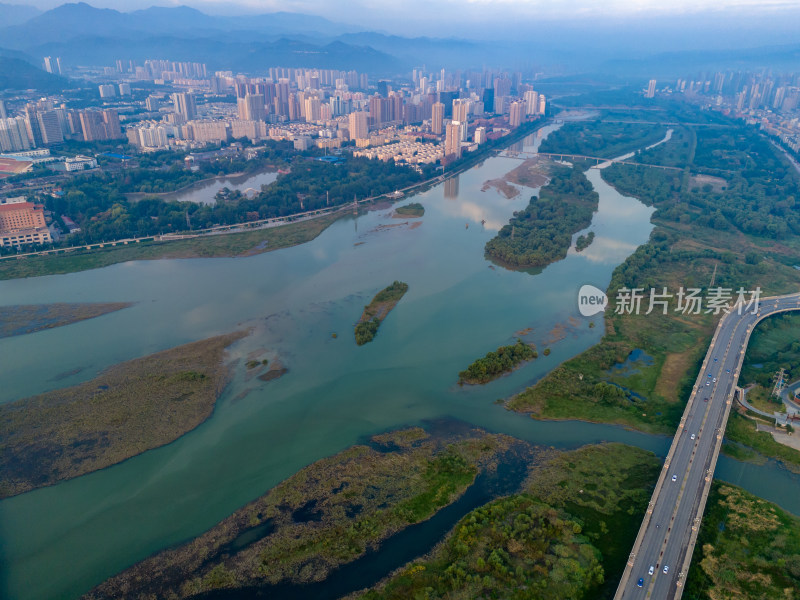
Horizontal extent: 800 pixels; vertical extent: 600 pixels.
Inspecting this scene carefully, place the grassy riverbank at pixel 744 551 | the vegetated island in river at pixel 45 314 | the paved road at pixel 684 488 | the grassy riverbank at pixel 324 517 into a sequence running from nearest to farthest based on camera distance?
1. the paved road at pixel 684 488
2. the grassy riverbank at pixel 744 551
3. the grassy riverbank at pixel 324 517
4. the vegetated island in river at pixel 45 314

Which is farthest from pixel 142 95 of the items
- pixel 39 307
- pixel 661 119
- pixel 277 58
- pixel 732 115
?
pixel 732 115

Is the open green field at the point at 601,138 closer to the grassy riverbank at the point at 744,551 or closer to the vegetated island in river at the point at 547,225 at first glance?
the vegetated island in river at the point at 547,225

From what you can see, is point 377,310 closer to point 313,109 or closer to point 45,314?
point 45,314

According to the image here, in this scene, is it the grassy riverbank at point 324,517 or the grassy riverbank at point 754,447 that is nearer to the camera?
the grassy riverbank at point 324,517

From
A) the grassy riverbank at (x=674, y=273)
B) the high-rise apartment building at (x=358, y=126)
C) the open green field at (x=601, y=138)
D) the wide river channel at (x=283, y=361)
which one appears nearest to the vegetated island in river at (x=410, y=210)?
the wide river channel at (x=283, y=361)

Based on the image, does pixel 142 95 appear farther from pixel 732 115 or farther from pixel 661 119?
pixel 732 115

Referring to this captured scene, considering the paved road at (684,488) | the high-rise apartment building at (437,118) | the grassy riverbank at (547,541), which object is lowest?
the grassy riverbank at (547,541)
